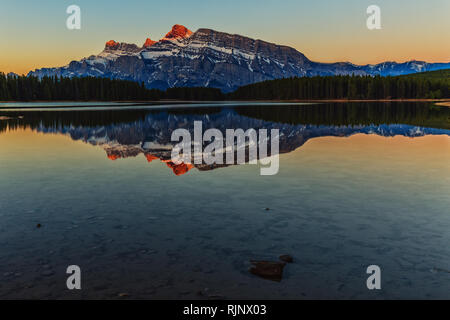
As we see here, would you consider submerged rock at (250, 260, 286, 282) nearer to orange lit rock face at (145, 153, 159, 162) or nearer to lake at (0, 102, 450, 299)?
lake at (0, 102, 450, 299)

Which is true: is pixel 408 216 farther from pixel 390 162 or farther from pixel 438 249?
pixel 390 162

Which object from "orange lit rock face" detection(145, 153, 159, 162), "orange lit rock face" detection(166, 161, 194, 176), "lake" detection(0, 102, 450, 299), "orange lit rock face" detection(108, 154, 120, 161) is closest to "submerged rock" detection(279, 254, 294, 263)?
"lake" detection(0, 102, 450, 299)

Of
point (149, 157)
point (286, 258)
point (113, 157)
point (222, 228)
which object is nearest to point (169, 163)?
point (149, 157)

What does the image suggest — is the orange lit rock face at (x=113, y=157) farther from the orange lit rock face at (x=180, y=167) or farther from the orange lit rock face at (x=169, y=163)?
the orange lit rock face at (x=180, y=167)

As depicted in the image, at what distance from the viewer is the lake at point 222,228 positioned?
10031 millimetres

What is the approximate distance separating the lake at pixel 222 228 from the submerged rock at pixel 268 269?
0.17 m

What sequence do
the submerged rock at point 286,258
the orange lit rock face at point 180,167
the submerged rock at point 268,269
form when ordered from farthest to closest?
the orange lit rock face at point 180,167, the submerged rock at point 286,258, the submerged rock at point 268,269

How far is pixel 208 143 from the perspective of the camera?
39.9 meters

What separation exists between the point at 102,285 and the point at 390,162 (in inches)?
953

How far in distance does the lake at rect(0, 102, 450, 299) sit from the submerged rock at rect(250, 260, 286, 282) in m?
0.17

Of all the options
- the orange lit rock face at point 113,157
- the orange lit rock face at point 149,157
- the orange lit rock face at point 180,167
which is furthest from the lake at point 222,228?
the orange lit rock face at point 113,157

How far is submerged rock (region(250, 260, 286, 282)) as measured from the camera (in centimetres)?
1041

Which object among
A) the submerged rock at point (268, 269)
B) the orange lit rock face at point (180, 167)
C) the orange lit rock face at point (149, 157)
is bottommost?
the submerged rock at point (268, 269)
